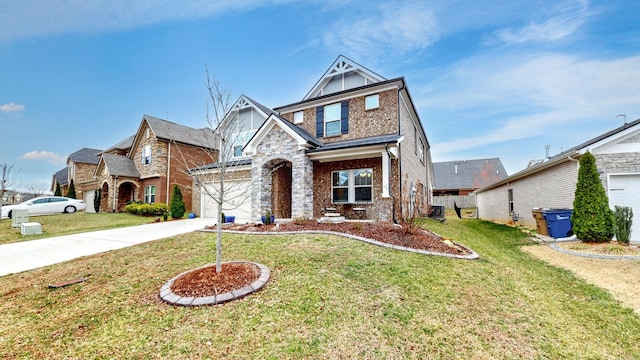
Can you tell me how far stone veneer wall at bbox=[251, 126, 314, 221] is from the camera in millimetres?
10867

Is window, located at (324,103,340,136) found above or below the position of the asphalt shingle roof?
above

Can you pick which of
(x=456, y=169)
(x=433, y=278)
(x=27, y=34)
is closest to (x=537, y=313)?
(x=433, y=278)

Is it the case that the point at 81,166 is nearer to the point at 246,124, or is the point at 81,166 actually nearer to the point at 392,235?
the point at 246,124

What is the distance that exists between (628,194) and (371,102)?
10174mm

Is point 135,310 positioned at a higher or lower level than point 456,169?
lower

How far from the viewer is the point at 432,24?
10.4 metres

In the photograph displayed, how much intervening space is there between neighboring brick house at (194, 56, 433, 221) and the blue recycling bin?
5.35 meters

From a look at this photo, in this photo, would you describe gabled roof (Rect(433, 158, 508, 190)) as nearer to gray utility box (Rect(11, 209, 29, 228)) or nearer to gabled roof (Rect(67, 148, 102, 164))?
gray utility box (Rect(11, 209, 29, 228))

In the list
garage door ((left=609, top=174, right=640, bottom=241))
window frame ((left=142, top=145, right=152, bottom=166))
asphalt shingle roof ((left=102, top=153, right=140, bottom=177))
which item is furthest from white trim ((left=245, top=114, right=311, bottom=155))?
asphalt shingle roof ((left=102, top=153, right=140, bottom=177))

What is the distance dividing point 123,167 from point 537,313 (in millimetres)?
25290

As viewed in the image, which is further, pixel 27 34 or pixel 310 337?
pixel 27 34

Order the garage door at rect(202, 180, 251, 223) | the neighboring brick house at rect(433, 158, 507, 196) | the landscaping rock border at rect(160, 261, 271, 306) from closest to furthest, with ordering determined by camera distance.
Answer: the landscaping rock border at rect(160, 261, 271, 306)
the garage door at rect(202, 180, 251, 223)
the neighboring brick house at rect(433, 158, 507, 196)

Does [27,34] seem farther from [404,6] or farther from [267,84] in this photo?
[404,6]

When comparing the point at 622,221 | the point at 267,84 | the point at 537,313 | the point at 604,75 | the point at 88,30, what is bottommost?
the point at 537,313
